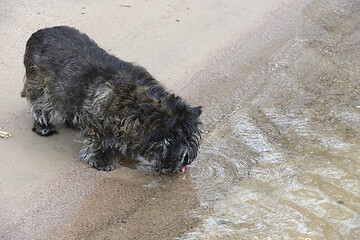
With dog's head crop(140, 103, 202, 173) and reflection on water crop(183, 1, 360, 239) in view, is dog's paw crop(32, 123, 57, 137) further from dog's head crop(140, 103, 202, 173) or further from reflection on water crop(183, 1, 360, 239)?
reflection on water crop(183, 1, 360, 239)

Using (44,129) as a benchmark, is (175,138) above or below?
above

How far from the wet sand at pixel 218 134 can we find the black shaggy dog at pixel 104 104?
38 centimetres

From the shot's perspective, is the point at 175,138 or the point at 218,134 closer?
the point at 175,138

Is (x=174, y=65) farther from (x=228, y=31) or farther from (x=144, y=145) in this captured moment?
(x=144, y=145)

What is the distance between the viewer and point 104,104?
16.3 ft

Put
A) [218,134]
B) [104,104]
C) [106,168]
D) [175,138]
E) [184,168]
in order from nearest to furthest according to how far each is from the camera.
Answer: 1. [175,138]
2. [104,104]
3. [184,168]
4. [106,168]
5. [218,134]

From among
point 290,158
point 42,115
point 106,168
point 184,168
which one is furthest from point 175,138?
point 42,115

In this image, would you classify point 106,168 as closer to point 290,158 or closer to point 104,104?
point 104,104

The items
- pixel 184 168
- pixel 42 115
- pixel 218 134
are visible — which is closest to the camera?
pixel 184 168

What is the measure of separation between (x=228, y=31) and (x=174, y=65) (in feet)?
4.57

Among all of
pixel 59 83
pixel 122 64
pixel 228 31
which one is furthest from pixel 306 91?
pixel 59 83

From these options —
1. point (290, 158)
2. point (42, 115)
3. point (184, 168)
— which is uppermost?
point (290, 158)

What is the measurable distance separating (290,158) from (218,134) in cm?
93

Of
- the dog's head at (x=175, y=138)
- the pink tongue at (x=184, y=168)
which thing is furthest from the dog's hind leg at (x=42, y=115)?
the pink tongue at (x=184, y=168)
